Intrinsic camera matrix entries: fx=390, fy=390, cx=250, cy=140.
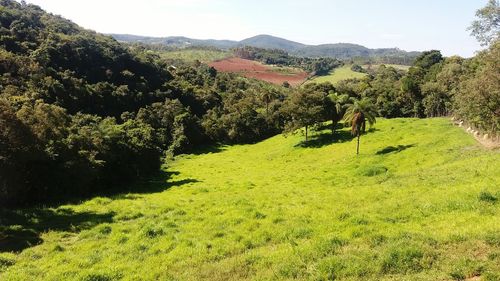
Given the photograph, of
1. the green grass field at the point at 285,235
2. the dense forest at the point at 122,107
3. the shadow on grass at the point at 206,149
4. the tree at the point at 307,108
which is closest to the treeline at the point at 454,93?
the dense forest at the point at 122,107

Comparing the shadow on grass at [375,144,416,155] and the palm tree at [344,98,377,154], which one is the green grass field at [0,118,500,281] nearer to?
the shadow on grass at [375,144,416,155]

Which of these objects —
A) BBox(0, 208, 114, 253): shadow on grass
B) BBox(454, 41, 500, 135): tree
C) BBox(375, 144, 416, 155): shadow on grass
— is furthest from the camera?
BBox(375, 144, 416, 155): shadow on grass

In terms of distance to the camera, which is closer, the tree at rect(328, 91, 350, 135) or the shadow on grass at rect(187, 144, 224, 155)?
the tree at rect(328, 91, 350, 135)

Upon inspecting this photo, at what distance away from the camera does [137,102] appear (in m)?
100

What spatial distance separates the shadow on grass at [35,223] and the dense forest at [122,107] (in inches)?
285

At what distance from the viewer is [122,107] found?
9494cm

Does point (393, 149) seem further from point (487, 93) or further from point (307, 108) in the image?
point (307, 108)

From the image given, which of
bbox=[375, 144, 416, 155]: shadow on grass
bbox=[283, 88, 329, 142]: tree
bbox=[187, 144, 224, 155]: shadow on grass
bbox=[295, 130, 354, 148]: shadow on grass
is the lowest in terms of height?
bbox=[187, 144, 224, 155]: shadow on grass

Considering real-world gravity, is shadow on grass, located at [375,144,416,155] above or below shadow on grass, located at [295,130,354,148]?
above

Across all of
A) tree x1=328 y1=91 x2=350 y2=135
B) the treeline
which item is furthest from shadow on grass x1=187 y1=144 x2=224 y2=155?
the treeline

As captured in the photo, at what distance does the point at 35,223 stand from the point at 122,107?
77383 millimetres

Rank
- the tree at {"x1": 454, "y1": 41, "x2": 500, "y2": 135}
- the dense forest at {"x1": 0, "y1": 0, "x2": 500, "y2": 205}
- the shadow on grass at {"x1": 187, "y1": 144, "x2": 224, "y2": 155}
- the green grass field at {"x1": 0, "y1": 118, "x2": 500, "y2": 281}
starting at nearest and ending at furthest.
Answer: the green grass field at {"x1": 0, "y1": 118, "x2": 500, "y2": 281}, the tree at {"x1": 454, "y1": 41, "x2": 500, "y2": 135}, the dense forest at {"x1": 0, "y1": 0, "x2": 500, "y2": 205}, the shadow on grass at {"x1": 187, "y1": 144, "x2": 224, "y2": 155}

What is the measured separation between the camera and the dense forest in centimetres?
3244

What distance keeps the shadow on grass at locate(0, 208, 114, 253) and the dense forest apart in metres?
7.24
